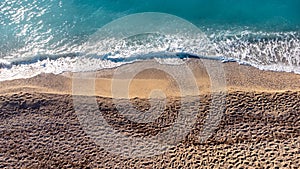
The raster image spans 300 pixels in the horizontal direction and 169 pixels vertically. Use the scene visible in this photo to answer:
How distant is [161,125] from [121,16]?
864 centimetres

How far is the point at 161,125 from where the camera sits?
1792 centimetres

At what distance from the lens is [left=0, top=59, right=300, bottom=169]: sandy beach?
16719mm

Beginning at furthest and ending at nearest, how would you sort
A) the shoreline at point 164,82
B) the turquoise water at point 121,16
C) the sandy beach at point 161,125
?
the turquoise water at point 121,16 < the shoreline at point 164,82 < the sandy beach at point 161,125

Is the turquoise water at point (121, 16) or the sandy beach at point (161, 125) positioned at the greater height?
the turquoise water at point (121, 16)

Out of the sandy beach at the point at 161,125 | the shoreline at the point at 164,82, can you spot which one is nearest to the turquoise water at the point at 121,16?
the shoreline at the point at 164,82

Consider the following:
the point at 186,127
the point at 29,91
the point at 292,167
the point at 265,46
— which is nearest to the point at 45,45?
the point at 29,91

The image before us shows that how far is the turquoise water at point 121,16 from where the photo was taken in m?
22.2

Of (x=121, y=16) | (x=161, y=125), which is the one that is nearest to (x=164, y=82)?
(x=161, y=125)

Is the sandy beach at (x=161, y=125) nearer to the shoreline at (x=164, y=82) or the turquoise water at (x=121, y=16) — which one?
the shoreline at (x=164, y=82)

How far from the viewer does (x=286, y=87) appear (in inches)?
784

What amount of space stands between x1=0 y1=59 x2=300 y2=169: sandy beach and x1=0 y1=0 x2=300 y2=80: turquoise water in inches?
64.5

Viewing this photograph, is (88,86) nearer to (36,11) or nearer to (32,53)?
(32,53)

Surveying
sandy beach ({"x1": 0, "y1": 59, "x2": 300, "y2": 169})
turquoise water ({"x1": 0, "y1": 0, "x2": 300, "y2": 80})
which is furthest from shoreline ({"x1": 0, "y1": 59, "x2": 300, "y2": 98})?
turquoise water ({"x1": 0, "y1": 0, "x2": 300, "y2": 80})

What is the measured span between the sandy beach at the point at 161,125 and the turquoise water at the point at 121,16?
164cm
